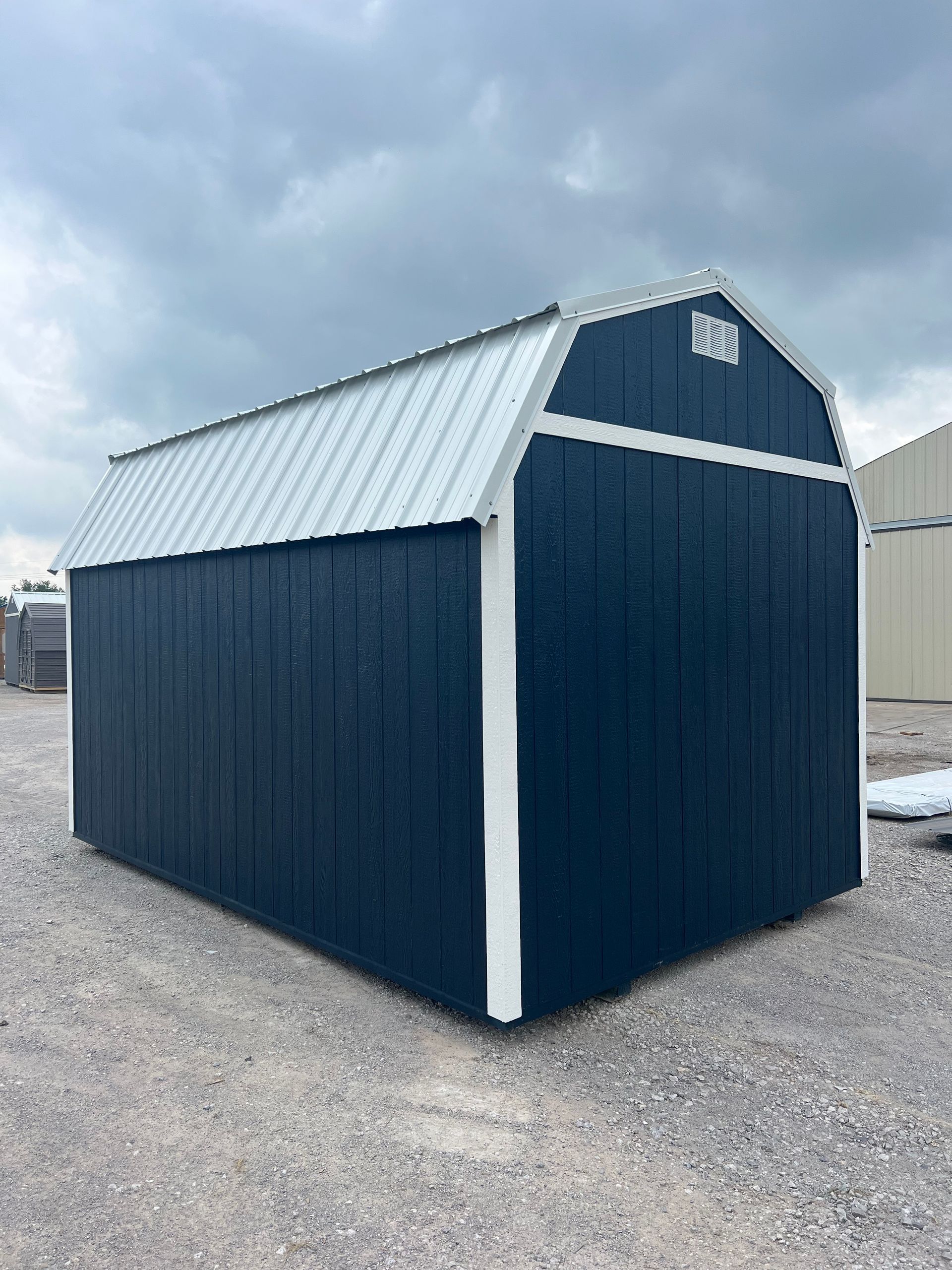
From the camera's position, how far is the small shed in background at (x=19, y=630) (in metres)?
26.9

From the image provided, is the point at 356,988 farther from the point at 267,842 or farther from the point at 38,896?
the point at 38,896

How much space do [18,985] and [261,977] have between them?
4.25 ft

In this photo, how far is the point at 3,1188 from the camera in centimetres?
306

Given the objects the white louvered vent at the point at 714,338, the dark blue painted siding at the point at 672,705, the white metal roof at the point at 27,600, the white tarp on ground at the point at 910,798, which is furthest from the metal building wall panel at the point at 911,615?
the white metal roof at the point at 27,600

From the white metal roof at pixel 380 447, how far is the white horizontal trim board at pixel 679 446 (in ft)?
0.53

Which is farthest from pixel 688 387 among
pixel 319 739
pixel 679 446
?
pixel 319 739

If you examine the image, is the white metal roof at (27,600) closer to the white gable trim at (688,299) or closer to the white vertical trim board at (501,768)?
the white gable trim at (688,299)

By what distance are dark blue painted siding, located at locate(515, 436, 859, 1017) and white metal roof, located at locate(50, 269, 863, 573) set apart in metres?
0.30

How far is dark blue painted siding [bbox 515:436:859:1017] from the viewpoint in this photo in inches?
166

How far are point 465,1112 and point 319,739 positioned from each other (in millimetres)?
2188

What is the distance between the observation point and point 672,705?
4.86 meters

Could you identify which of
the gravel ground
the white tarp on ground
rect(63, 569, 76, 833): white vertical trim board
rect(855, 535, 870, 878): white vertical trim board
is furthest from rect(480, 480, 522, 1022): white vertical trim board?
the white tarp on ground

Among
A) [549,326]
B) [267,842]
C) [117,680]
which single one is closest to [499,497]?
[549,326]

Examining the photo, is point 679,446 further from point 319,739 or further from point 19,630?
point 19,630
